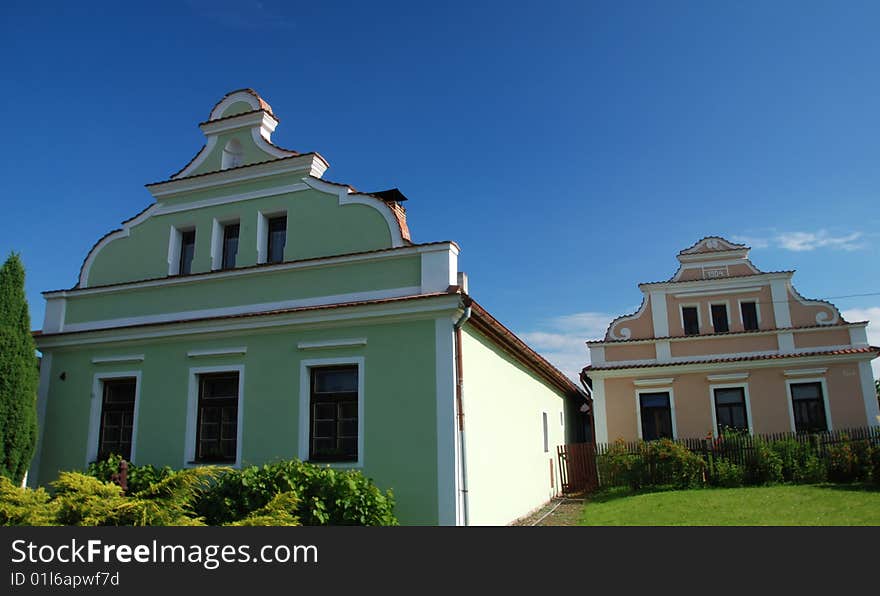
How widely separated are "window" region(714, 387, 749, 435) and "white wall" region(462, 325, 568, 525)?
7.29 meters

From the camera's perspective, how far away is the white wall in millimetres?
10656

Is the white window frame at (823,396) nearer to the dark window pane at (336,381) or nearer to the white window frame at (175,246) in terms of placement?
the dark window pane at (336,381)

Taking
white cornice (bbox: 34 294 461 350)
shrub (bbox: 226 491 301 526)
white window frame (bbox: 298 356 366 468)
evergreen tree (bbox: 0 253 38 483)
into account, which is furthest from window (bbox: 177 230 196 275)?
shrub (bbox: 226 491 301 526)

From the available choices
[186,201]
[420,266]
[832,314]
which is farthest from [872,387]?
[186,201]

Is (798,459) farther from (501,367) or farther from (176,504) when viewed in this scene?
(176,504)

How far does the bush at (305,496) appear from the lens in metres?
8.70

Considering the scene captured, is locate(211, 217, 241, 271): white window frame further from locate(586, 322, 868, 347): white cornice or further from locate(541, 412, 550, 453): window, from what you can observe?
locate(586, 322, 868, 347): white cornice

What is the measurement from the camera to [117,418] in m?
12.6

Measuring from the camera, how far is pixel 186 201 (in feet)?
43.5

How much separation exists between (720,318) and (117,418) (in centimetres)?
1942

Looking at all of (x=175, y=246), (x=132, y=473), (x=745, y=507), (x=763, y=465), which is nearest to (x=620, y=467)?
(x=763, y=465)

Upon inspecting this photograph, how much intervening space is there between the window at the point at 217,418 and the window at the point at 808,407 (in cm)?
1824

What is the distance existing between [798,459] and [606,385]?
6.56 m

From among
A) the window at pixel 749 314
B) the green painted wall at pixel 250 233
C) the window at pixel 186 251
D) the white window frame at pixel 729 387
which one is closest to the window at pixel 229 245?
the green painted wall at pixel 250 233
